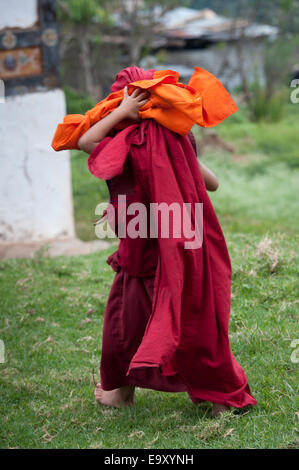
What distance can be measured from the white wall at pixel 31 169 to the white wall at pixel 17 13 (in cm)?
73

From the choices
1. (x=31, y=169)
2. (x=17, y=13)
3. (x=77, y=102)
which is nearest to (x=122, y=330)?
(x=31, y=169)

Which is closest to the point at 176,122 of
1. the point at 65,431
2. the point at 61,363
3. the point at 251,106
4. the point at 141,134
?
the point at 141,134

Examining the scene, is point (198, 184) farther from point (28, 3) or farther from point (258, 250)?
point (28, 3)

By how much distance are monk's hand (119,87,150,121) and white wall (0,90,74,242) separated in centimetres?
378

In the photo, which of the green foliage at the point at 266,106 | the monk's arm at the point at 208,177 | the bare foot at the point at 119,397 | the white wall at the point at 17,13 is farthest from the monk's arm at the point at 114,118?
the green foliage at the point at 266,106

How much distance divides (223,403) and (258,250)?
2.11 metres

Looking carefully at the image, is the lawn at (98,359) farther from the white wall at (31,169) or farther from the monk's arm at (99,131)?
the monk's arm at (99,131)

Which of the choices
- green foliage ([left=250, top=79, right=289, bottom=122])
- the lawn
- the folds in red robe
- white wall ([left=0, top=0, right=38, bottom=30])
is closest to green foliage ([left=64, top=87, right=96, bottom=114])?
green foliage ([left=250, top=79, right=289, bottom=122])

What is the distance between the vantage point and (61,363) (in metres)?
3.82

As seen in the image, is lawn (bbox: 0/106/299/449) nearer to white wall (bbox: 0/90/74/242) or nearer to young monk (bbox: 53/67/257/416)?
young monk (bbox: 53/67/257/416)

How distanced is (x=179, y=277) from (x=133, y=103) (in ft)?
2.62

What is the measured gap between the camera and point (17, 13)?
6.27 meters

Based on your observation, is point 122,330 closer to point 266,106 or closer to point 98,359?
point 98,359

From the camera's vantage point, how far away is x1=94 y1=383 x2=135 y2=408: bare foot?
318 cm
